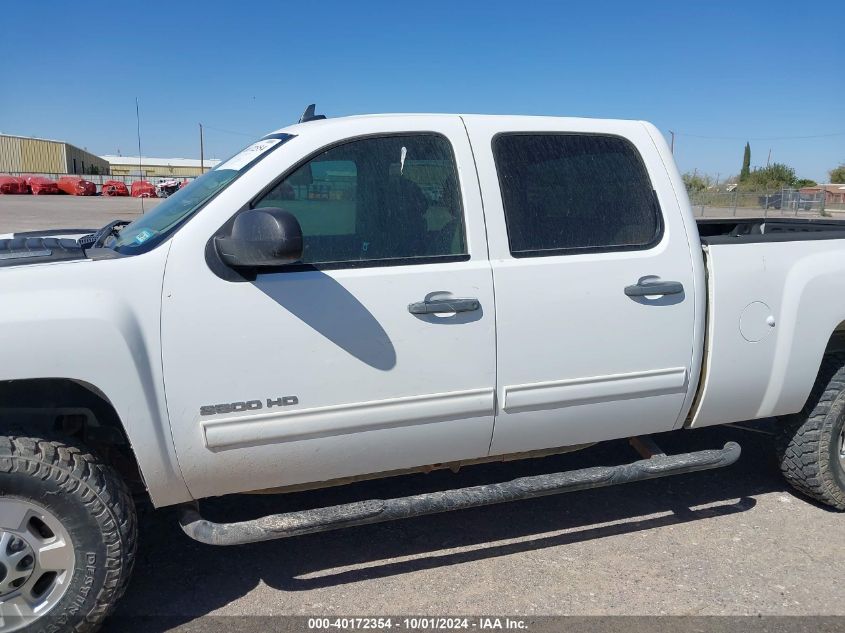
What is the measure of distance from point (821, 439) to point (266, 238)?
306cm

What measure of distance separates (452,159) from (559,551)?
195 cm

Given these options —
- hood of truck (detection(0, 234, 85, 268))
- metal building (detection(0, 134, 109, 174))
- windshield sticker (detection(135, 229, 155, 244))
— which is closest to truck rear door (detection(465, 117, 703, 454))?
windshield sticker (detection(135, 229, 155, 244))

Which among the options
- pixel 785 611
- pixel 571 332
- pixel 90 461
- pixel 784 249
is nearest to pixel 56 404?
pixel 90 461

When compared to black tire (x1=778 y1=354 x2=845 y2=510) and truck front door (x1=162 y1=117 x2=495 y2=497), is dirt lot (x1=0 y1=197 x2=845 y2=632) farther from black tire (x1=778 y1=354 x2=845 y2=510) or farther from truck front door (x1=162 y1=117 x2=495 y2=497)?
truck front door (x1=162 y1=117 x2=495 y2=497)

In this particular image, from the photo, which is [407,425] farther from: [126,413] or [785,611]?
[785,611]

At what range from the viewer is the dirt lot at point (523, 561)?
3053 mm

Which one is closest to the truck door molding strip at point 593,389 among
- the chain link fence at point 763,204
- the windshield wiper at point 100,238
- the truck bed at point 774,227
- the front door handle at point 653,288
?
the front door handle at point 653,288

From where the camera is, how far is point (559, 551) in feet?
11.6

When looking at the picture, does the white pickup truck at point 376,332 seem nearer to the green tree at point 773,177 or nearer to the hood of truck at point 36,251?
the hood of truck at point 36,251

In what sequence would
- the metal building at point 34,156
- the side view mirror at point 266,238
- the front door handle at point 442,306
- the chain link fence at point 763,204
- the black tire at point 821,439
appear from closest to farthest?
the side view mirror at point 266,238, the front door handle at point 442,306, the black tire at point 821,439, the chain link fence at point 763,204, the metal building at point 34,156

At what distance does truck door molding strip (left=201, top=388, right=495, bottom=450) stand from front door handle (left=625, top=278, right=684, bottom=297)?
78 centimetres

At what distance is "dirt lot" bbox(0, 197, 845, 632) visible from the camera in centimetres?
305

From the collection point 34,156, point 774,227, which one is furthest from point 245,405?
point 34,156

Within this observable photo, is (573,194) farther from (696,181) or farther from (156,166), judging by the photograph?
(156,166)
